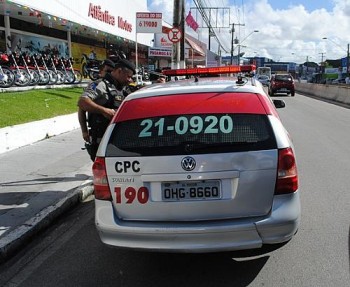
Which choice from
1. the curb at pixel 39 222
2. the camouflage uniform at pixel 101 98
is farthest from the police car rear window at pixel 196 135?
the camouflage uniform at pixel 101 98

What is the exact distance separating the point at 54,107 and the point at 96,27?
38.8 ft

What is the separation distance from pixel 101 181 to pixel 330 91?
30.5 m

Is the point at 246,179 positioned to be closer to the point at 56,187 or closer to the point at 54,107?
the point at 56,187

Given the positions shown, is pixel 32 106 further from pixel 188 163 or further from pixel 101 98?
pixel 188 163

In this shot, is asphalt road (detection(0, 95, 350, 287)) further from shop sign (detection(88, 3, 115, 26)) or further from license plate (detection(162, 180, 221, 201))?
shop sign (detection(88, 3, 115, 26))

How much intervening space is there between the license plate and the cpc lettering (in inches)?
10.2

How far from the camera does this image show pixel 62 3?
1991 centimetres

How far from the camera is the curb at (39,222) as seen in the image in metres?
4.65

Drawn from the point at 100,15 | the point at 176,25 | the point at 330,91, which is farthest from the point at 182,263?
the point at 330,91

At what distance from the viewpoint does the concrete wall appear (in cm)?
2786

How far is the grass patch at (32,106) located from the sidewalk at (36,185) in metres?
0.57

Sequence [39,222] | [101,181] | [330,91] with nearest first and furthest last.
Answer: [101,181] < [39,222] < [330,91]

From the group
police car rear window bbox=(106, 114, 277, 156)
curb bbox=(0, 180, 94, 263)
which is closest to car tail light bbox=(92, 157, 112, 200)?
police car rear window bbox=(106, 114, 277, 156)

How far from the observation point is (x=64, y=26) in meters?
24.5
